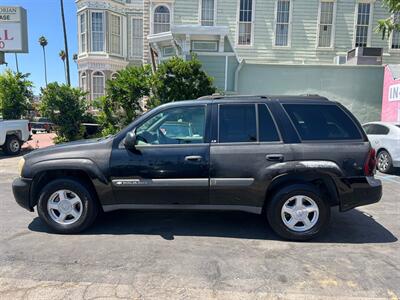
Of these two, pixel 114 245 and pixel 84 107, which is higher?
pixel 84 107

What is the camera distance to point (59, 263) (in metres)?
3.45

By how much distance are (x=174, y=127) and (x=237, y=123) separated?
33.6 inches

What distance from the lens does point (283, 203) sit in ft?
13.2

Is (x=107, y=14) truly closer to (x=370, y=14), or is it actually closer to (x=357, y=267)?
(x=370, y=14)

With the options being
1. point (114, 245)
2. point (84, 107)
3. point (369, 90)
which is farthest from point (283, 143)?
point (369, 90)

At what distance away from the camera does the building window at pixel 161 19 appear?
1867 centimetres

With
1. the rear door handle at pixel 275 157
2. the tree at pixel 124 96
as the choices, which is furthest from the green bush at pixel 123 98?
the rear door handle at pixel 275 157

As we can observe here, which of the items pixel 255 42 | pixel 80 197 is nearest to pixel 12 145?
pixel 80 197

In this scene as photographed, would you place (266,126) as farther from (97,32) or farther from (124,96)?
(97,32)

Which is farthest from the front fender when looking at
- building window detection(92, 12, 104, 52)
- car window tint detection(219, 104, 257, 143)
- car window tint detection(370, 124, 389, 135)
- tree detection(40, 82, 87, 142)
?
building window detection(92, 12, 104, 52)

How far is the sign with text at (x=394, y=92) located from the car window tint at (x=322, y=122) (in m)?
9.52

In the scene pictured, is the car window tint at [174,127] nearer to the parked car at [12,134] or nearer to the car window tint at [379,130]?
the car window tint at [379,130]

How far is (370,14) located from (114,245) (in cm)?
1930

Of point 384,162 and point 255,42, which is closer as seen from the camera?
point 384,162
